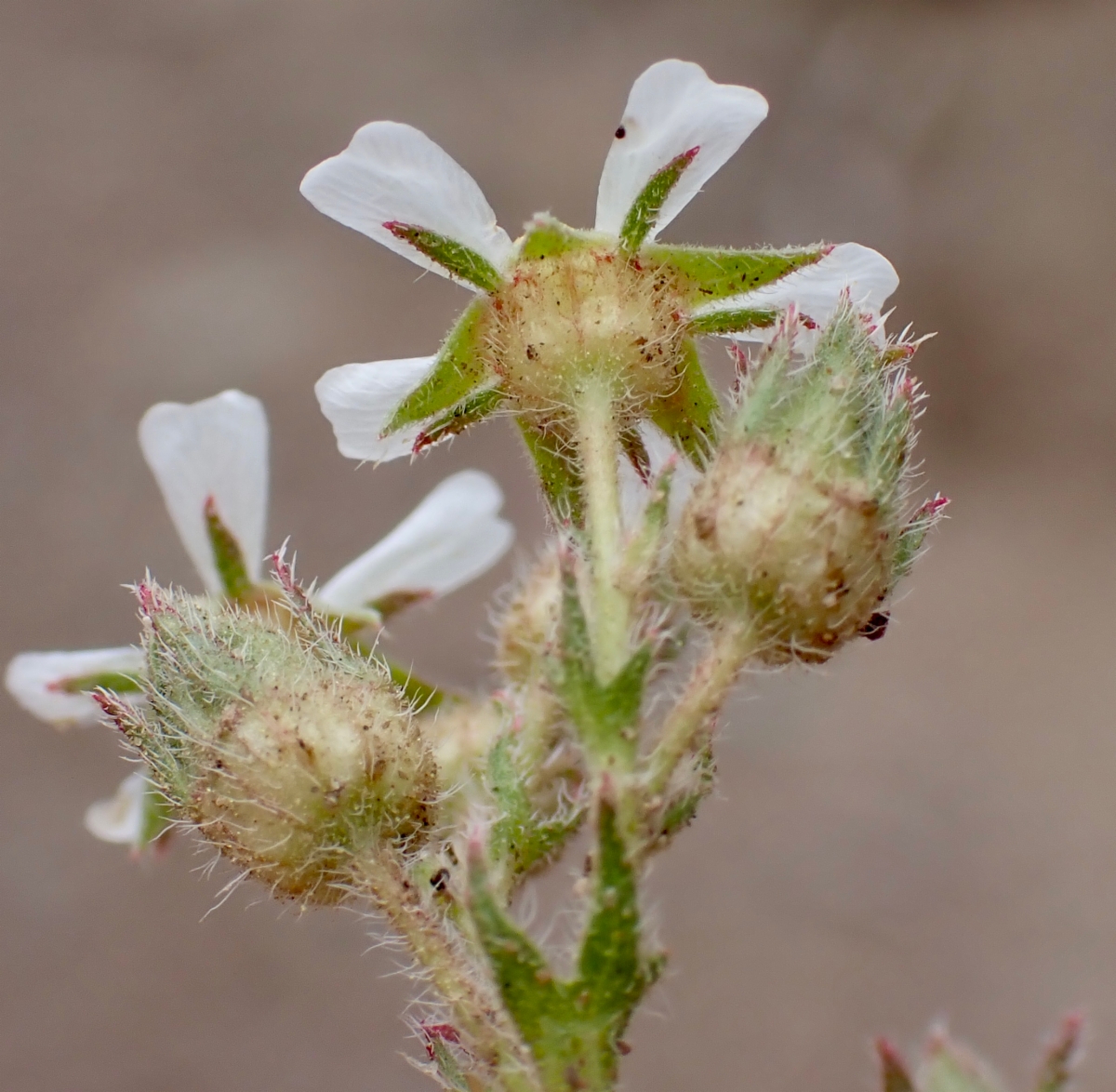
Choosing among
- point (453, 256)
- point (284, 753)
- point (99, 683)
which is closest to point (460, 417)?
point (453, 256)

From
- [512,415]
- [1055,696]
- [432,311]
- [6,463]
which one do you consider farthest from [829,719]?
[512,415]

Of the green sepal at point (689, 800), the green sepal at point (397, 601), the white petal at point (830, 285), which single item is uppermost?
the green sepal at point (397, 601)

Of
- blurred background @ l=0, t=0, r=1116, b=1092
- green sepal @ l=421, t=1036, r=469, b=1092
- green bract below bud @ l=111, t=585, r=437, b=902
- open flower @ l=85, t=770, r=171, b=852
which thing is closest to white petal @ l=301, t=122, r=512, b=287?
green bract below bud @ l=111, t=585, r=437, b=902

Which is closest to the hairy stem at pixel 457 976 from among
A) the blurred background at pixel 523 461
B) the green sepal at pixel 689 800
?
the green sepal at pixel 689 800

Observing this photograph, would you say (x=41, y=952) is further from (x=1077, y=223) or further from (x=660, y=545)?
(x=1077, y=223)

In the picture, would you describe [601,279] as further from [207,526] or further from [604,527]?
[207,526]

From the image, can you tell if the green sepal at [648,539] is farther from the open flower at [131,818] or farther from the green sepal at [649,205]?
the open flower at [131,818]
